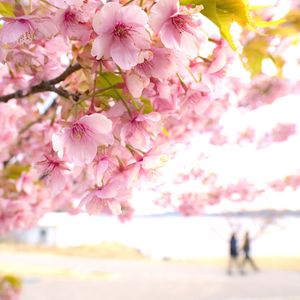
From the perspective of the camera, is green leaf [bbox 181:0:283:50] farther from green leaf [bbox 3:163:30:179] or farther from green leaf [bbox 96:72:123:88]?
green leaf [bbox 3:163:30:179]

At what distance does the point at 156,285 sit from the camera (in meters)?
11.1

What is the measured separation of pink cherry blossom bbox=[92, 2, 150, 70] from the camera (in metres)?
0.79

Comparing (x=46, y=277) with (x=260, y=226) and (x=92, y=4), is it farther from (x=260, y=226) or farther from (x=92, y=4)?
(x=92, y=4)

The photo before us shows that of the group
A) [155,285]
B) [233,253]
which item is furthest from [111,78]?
[233,253]

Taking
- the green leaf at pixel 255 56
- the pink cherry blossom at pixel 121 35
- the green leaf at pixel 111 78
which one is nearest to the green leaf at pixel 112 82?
the green leaf at pixel 111 78

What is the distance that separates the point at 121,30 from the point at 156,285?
10845mm

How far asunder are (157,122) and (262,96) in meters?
3.00

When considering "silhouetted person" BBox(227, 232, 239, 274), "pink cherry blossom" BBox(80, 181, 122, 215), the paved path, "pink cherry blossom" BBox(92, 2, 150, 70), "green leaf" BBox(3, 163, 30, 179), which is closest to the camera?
"pink cherry blossom" BBox(92, 2, 150, 70)

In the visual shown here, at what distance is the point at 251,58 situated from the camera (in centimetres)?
135

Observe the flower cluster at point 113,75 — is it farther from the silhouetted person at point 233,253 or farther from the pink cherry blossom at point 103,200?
the silhouetted person at point 233,253

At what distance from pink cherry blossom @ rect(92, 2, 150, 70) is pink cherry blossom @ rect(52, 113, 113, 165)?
136 millimetres

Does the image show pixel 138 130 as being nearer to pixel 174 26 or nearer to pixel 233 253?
pixel 174 26

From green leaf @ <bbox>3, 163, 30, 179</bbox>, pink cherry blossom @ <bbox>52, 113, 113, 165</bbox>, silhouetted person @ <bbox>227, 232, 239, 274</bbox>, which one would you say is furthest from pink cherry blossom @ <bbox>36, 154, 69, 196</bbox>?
silhouetted person @ <bbox>227, 232, 239, 274</bbox>

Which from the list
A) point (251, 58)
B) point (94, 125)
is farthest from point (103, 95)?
point (251, 58)
